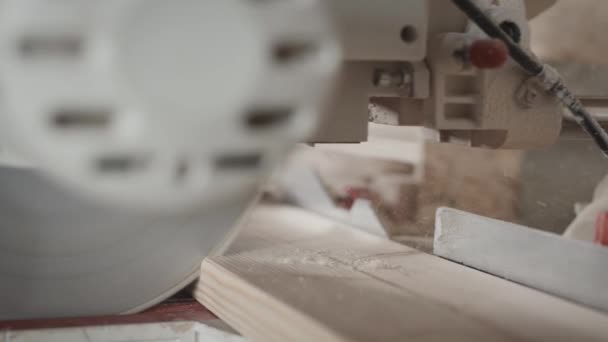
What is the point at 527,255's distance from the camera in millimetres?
1449

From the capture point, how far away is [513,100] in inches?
44.7

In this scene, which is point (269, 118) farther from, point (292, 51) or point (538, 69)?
point (538, 69)

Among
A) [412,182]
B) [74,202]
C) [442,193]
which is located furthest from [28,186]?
[442,193]

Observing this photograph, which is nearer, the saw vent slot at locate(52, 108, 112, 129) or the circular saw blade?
the saw vent slot at locate(52, 108, 112, 129)

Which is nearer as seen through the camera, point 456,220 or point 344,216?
point 456,220

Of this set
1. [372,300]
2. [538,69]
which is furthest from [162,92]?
[372,300]

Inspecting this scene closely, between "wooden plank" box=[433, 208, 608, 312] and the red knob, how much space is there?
1.68 ft

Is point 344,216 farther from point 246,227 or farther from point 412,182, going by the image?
point 412,182

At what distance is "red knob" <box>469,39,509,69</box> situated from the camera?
98cm

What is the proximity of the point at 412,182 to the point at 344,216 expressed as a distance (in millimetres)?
496

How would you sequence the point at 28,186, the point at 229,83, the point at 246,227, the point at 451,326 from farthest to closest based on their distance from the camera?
1. the point at 246,227
2. the point at 28,186
3. the point at 451,326
4. the point at 229,83

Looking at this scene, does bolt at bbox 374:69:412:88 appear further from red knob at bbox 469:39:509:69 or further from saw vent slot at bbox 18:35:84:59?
saw vent slot at bbox 18:35:84:59

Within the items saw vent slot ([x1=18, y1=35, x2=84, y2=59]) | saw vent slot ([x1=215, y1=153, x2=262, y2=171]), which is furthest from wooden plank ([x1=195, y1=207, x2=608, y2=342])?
saw vent slot ([x1=18, y1=35, x2=84, y2=59])

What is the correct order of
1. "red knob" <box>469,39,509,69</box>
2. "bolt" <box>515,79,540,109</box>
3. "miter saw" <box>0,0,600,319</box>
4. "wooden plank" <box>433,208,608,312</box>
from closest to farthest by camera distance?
"miter saw" <box>0,0,600,319</box>
"red knob" <box>469,39,509,69</box>
"bolt" <box>515,79,540,109</box>
"wooden plank" <box>433,208,608,312</box>
